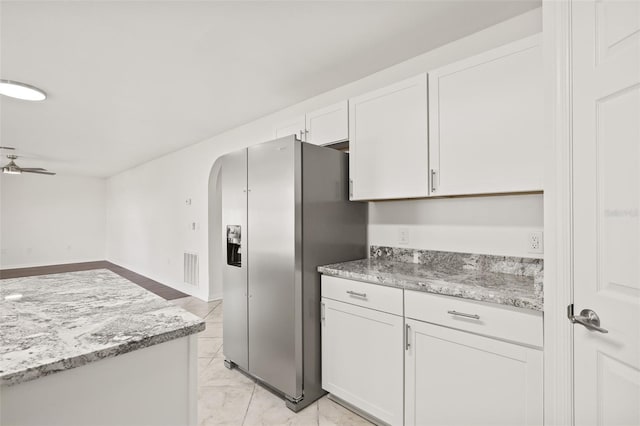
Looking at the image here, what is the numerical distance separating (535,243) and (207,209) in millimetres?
4226

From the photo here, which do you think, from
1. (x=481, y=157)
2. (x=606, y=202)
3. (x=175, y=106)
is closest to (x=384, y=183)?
(x=481, y=157)

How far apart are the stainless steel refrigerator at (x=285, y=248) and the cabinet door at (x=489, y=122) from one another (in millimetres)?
765

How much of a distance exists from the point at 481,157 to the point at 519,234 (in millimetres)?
556

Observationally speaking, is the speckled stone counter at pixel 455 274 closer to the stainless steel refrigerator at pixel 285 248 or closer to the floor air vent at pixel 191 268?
the stainless steel refrigerator at pixel 285 248

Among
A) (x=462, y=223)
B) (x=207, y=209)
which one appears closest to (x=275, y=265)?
(x=462, y=223)

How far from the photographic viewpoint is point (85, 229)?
9.02 meters

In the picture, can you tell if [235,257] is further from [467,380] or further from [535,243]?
[535,243]

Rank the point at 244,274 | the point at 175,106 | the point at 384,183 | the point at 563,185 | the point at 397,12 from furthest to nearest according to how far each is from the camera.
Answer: the point at 175,106 < the point at 244,274 < the point at 384,183 < the point at 397,12 < the point at 563,185

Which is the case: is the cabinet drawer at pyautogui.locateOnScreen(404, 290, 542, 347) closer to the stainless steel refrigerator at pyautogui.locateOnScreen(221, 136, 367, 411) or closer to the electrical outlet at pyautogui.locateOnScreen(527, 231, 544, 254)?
the electrical outlet at pyautogui.locateOnScreen(527, 231, 544, 254)

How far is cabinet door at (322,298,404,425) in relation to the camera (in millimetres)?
1770

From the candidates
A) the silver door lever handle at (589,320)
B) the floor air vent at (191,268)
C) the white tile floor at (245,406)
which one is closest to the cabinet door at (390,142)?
the silver door lever handle at (589,320)

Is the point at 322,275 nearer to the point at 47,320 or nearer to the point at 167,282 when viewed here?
the point at 47,320

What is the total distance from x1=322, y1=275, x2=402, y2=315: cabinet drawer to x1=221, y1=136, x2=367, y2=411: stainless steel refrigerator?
13 centimetres

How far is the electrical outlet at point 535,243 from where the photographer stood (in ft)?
5.91
